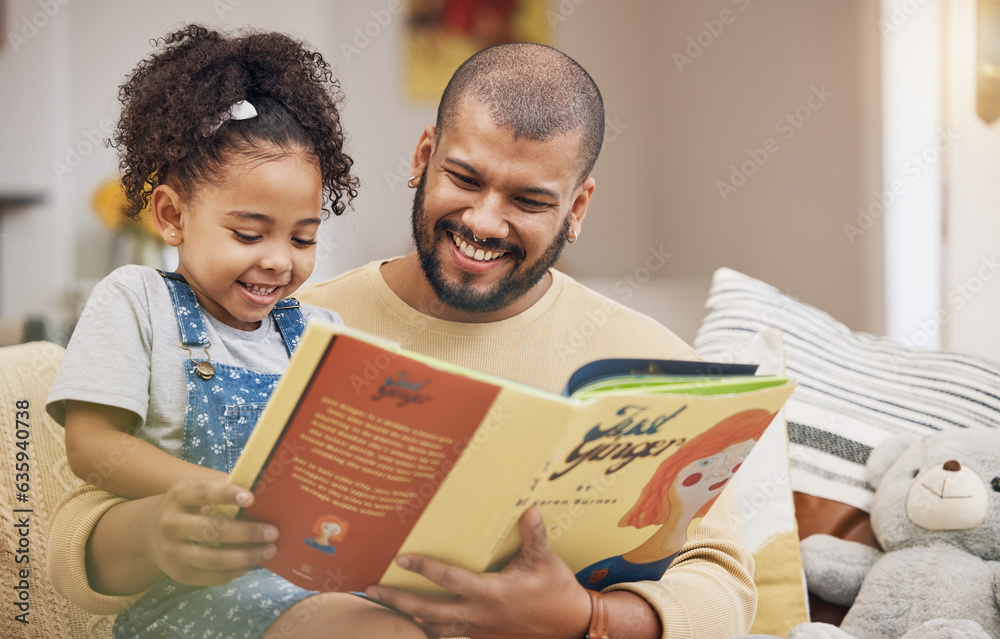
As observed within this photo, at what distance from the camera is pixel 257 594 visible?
827 mm

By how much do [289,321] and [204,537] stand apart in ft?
1.37

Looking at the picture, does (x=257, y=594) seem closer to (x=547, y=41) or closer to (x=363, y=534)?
(x=363, y=534)

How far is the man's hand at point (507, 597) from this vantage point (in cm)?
76

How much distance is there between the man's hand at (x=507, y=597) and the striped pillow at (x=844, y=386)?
2.19 ft

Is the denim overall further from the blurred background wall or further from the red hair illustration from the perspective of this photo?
the blurred background wall

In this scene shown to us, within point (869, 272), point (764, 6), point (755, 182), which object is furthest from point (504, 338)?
point (764, 6)

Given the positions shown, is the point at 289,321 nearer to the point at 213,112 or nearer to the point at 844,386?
the point at 213,112

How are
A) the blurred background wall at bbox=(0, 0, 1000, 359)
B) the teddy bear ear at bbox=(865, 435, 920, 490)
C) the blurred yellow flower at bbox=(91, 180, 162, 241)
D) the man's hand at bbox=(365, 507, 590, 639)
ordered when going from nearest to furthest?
the man's hand at bbox=(365, 507, 590, 639), the teddy bear ear at bbox=(865, 435, 920, 490), the blurred background wall at bbox=(0, 0, 1000, 359), the blurred yellow flower at bbox=(91, 180, 162, 241)

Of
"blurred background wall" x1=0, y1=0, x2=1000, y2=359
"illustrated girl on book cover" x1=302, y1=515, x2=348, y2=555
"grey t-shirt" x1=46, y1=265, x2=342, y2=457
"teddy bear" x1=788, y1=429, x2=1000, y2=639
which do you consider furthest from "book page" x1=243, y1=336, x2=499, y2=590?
"blurred background wall" x1=0, y1=0, x2=1000, y2=359

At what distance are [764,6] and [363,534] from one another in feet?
9.05

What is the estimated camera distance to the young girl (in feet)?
2.64

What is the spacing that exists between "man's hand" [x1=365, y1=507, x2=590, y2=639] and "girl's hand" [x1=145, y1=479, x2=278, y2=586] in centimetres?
13

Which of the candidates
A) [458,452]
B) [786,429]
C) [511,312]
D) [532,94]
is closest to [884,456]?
[786,429]

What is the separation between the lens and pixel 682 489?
84 centimetres
